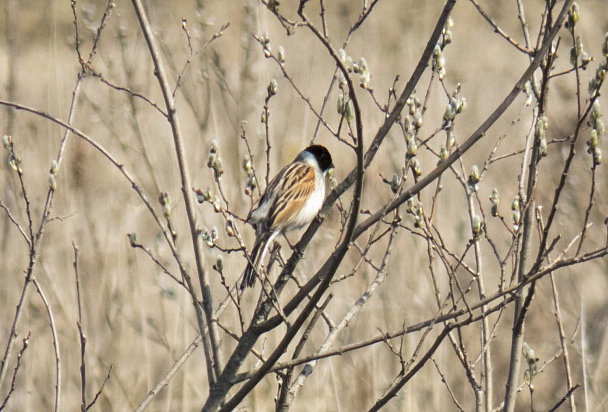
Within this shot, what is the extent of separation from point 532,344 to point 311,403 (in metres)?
2.40

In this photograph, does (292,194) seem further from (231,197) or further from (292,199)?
(231,197)

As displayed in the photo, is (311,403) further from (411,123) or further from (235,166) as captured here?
(411,123)

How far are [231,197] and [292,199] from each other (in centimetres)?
154

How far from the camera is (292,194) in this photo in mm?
4027

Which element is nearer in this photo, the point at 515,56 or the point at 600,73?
the point at 600,73

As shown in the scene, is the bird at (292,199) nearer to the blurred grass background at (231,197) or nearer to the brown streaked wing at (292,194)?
the brown streaked wing at (292,194)

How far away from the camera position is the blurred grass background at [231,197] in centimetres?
480

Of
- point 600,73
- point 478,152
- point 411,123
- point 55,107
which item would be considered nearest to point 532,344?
point 478,152

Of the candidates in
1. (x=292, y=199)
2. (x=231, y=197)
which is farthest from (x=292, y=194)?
(x=231, y=197)

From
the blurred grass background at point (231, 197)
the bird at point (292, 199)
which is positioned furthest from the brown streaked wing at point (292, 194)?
the blurred grass background at point (231, 197)

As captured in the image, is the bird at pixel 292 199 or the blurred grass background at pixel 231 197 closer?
the bird at pixel 292 199

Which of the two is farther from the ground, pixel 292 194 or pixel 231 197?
pixel 231 197

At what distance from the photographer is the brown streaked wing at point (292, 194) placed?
3.77 m

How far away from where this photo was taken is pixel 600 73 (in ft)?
6.78
